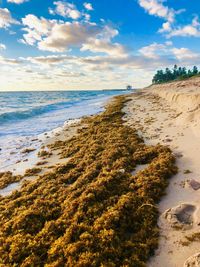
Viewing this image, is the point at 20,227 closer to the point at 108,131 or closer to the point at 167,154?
the point at 167,154

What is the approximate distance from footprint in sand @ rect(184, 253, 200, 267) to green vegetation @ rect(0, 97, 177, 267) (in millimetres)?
745

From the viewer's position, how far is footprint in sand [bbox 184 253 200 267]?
405 cm

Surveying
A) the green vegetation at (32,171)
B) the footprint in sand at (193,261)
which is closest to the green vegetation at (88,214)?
the footprint in sand at (193,261)

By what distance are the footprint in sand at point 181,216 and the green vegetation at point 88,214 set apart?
1.07 ft

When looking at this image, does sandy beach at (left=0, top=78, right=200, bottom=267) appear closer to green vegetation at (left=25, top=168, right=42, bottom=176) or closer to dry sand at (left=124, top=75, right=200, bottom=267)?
dry sand at (left=124, top=75, right=200, bottom=267)

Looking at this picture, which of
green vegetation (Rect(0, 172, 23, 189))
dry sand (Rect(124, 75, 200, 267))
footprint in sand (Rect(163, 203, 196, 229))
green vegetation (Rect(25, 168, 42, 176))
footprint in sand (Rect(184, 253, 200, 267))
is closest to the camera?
footprint in sand (Rect(184, 253, 200, 267))

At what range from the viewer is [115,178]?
25.2 feet

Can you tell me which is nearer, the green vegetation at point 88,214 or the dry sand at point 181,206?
the dry sand at point 181,206

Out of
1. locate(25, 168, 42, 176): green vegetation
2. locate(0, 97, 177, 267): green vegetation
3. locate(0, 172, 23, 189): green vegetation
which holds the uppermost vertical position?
locate(0, 97, 177, 267): green vegetation

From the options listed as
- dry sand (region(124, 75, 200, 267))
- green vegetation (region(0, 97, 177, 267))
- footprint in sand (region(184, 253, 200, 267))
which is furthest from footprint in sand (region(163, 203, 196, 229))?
footprint in sand (region(184, 253, 200, 267))

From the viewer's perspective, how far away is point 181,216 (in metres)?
5.61

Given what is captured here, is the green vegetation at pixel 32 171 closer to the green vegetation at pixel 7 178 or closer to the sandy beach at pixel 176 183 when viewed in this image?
the sandy beach at pixel 176 183

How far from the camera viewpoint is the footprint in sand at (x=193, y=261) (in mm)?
4048

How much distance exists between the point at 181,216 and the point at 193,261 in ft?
5.02
